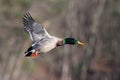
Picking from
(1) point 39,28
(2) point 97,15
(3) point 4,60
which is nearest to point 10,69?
(3) point 4,60

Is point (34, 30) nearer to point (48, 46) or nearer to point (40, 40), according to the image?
point (40, 40)

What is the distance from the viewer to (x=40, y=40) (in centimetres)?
823

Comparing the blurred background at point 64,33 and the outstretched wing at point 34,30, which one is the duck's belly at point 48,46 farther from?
the blurred background at point 64,33

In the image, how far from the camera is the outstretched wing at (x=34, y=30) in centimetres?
838

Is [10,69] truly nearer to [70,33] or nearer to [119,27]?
[70,33]

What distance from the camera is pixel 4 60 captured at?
65.3 ft

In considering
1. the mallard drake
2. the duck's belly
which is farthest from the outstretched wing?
the duck's belly

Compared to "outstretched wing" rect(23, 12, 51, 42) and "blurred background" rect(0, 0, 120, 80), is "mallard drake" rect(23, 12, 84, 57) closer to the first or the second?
"outstretched wing" rect(23, 12, 51, 42)

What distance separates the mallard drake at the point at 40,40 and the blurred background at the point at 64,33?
34.0 ft

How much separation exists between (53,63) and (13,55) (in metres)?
1.56

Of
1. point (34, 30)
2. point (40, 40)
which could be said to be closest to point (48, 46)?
point (40, 40)

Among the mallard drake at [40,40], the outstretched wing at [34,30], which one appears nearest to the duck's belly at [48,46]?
the mallard drake at [40,40]

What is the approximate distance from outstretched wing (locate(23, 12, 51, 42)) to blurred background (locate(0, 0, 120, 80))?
10.2 metres

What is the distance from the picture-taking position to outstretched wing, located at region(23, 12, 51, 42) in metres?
8.38
